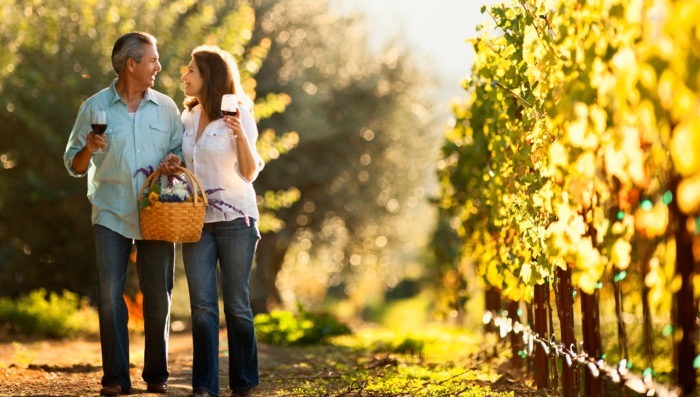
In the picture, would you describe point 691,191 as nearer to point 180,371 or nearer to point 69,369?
point 180,371

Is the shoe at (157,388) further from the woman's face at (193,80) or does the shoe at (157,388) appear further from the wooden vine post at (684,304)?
the wooden vine post at (684,304)

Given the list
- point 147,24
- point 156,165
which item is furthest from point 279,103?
point 156,165

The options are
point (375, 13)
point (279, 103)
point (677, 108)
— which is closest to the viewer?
point (677, 108)

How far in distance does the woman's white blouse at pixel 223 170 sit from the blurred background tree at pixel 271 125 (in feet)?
18.5

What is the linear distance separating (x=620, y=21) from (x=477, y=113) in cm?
475

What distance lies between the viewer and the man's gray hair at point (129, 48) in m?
5.17

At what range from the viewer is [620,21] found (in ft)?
10.00

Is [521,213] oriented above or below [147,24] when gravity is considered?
below

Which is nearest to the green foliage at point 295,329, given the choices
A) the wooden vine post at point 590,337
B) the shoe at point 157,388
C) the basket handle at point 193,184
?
the shoe at point 157,388

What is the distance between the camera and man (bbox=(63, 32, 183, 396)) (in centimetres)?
500

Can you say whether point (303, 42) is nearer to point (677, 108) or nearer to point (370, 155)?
point (370, 155)

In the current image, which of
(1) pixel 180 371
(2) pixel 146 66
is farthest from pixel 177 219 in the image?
(1) pixel 180 371

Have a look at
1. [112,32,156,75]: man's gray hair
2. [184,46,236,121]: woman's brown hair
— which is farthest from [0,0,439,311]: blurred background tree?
[184,46,236,121]: woman's brown hair

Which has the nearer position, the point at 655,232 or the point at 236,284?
the point at 655,232
